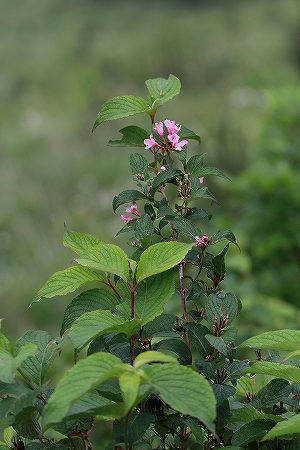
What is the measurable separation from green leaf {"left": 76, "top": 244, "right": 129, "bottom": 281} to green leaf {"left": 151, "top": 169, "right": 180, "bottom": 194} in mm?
156

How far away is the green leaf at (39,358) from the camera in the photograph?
1.10 meters

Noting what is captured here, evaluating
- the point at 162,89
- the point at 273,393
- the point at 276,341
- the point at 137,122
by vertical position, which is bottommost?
the point at 137,122

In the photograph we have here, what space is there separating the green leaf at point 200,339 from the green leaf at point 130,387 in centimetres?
26

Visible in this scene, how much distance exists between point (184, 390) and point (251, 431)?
219 mm

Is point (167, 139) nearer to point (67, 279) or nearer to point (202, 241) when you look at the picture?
point (202, 241)

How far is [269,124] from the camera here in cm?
584

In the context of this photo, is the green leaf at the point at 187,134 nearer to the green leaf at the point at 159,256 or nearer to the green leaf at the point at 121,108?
the green leaf at the point at 121,108

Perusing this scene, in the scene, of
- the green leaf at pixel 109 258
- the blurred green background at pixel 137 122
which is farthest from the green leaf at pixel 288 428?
the blurred green background at pixel 137 122

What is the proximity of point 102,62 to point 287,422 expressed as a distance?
54.5 feet

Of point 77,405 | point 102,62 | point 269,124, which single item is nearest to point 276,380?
point 77,405

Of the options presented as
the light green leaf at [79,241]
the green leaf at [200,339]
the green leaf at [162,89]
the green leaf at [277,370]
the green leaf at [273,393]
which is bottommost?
the green leaf at [273,393]

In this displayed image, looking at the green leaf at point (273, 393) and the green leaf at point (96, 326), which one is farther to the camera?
the green leaf at point (273, 393)

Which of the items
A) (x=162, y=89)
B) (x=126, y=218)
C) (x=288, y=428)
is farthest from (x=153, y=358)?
(x=162, y=89)

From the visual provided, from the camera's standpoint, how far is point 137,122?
12305 mm
